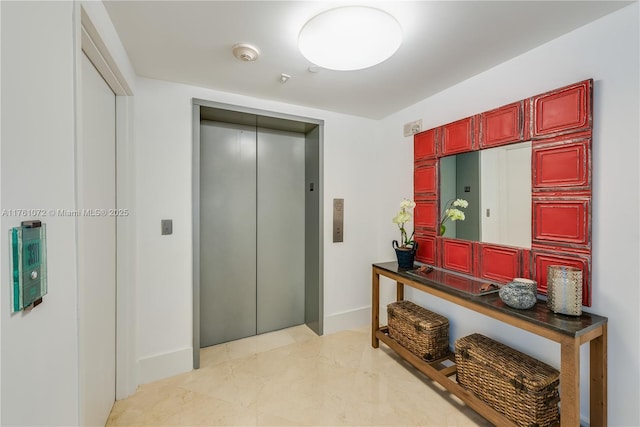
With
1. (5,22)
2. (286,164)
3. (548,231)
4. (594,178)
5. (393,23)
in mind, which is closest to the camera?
(5,22)

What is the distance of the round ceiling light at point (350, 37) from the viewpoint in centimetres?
123

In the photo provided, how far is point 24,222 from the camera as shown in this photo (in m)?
0.75

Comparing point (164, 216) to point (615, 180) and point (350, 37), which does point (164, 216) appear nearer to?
point (350, 37)

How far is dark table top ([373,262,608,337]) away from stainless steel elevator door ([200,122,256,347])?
4.63ft

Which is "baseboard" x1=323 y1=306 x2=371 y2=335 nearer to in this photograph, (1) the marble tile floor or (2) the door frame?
(2) the door frame

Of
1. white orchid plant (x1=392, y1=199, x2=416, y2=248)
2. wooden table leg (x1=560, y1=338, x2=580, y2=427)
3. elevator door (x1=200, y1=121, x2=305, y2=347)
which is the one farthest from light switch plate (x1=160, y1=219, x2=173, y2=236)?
wooden table leg (x1=560, y1=338, x2=580, y2=427)

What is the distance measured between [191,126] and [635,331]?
117 inches

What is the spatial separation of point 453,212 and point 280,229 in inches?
66.5

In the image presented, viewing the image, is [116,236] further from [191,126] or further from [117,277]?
[191,126]

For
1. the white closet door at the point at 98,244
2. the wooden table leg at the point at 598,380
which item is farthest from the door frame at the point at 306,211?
the wooden table leg at the point at 598,380

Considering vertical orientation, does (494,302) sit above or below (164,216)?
below

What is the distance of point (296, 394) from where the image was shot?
191cm

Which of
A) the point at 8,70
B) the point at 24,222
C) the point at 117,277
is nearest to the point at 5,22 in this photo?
the point at 8,70

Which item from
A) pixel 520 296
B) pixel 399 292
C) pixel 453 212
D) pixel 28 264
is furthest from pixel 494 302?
pixel 28 264
